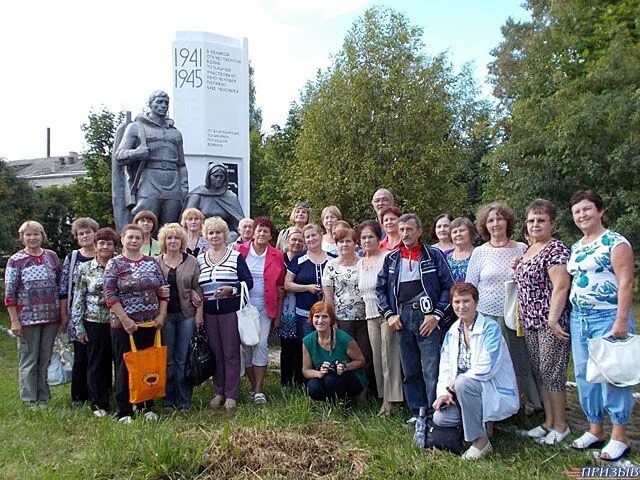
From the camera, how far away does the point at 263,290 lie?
523cm

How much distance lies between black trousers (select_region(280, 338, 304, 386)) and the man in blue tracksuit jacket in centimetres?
122

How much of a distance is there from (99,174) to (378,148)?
40.5ft

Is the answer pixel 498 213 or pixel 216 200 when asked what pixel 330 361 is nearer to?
pixel 498 213

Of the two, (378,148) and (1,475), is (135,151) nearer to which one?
(1,475)

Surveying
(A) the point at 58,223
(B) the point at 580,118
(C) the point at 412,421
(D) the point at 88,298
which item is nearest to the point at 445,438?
(C) the point at 412,421

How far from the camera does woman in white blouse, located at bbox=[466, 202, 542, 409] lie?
4414 millimetres

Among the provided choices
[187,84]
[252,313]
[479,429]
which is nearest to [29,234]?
[252,313]

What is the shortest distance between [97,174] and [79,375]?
67.7ft

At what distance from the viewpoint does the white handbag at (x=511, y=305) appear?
428 centimetres

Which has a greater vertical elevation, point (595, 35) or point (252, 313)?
point (595, 35)

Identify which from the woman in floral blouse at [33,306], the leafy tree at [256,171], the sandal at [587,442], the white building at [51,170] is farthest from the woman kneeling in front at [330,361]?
the white building at [51,170]

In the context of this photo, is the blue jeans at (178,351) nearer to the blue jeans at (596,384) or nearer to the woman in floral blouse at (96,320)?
the woman in floral blouse at (96,320)

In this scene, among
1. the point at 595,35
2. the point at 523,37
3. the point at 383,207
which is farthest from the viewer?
the point at 523,37

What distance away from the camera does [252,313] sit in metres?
4.99
